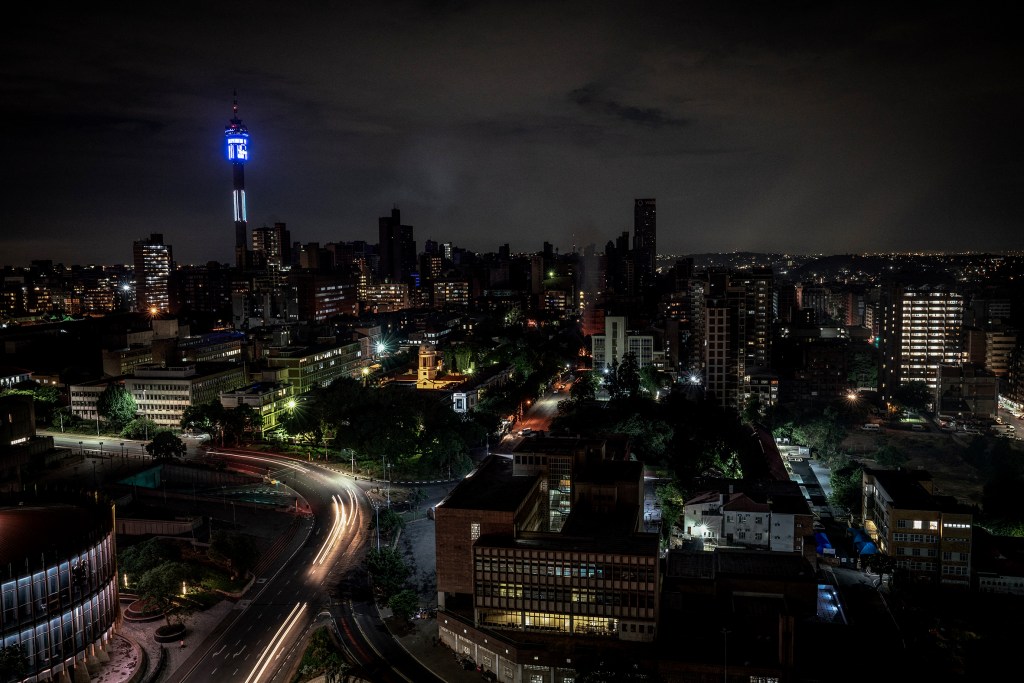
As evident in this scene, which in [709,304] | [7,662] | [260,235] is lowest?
[7,662]

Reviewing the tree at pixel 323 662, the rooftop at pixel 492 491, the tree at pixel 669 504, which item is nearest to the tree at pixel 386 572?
the rooftop at pixel 492 491

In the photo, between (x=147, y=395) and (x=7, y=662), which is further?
(x=147, y=395)

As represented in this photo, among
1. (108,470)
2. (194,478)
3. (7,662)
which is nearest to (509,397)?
(194,478)

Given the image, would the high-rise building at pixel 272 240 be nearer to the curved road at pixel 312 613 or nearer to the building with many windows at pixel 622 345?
the building with many windows at pixel 622 345

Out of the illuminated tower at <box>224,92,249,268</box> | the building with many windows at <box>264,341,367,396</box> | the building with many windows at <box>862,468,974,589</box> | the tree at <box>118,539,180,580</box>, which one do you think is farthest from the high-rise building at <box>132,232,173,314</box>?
the building with many windows at <box>862,468,974,589</box>

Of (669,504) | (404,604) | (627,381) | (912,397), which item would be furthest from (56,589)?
(912,397)

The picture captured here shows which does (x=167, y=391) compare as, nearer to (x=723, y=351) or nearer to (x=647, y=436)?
(x=647, y=436)

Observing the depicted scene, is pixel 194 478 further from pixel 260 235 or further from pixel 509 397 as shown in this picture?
pixel 260 235
